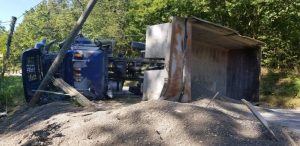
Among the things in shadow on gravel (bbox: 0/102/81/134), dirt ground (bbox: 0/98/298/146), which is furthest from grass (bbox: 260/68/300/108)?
dirt ground (bbox: 0/98/298/146)

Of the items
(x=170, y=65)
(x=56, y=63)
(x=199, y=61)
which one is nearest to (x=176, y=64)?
(x=170, y=65)

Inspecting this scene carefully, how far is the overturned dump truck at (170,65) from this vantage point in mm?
9852

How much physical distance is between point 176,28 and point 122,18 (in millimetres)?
22613

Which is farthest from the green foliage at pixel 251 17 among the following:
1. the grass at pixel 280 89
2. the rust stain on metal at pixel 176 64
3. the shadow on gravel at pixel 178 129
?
the shadow on gravel at pixel 178 129

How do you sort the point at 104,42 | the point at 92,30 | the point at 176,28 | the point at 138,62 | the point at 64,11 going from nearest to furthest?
the point at 176,28 < the point at 138,62 < the point at 104,42 < the point at 92,30 < the point at 64,11

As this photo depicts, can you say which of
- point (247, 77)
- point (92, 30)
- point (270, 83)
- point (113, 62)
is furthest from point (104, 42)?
point (92, 30)

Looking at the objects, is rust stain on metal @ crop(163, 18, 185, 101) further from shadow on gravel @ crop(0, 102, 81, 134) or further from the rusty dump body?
shadow on gravel @ crop(0, 102, 81, 134)

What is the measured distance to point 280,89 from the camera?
17125 millimetres

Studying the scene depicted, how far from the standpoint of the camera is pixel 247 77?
44.9 feet

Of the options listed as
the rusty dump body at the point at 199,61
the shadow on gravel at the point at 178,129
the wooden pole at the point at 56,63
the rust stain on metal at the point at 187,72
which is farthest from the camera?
the wooden pole at the point at 56,63

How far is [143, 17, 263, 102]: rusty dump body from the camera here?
977cm

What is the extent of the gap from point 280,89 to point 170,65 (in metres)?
8.77

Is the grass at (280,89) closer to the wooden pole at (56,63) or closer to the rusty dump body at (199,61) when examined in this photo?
the rusty dump body at (199,61)

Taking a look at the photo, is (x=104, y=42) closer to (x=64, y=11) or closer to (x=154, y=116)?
(x=154, y=116)
